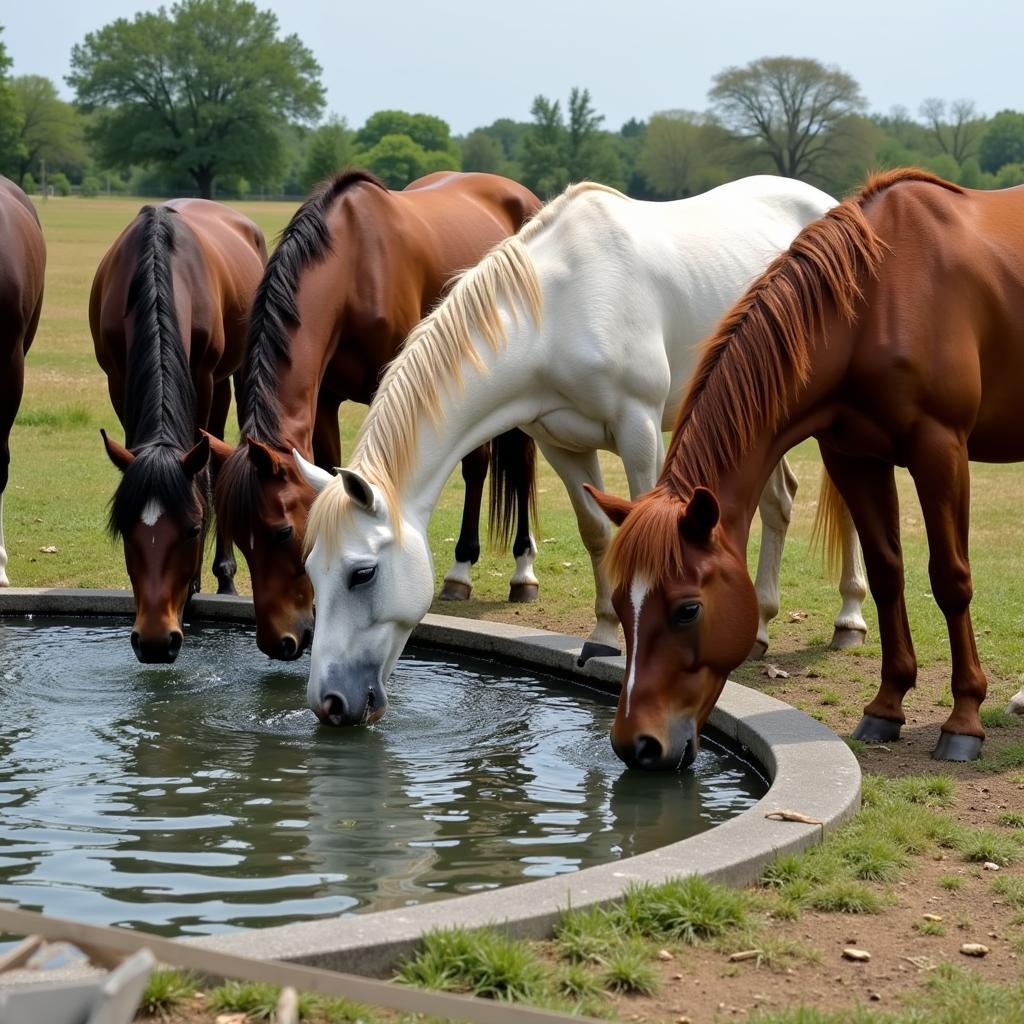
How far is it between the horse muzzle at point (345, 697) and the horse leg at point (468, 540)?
10.2ft

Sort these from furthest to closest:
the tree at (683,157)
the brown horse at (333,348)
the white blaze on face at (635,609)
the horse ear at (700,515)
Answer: the tree at (683,157), the brown horse at (333,348), the white blaze on face at (635,609), the horse ear at (700,515)

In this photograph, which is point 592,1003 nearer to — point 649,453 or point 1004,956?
point 1004,956

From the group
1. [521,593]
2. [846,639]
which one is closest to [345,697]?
[846,639]

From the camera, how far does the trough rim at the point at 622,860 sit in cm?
318

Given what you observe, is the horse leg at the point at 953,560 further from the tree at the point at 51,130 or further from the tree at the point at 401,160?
the tree at the point at 51,130

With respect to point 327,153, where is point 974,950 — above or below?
below

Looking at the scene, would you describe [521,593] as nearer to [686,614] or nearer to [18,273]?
[18,273]

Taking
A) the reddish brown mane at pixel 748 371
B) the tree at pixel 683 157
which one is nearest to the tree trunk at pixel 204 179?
the tree at pixel 683 157

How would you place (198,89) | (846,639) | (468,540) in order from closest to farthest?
(846,639)
(468,540)
(198,89)

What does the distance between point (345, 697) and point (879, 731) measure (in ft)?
6.78

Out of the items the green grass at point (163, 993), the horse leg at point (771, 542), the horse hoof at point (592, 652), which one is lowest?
the green grass at point (163, 993)

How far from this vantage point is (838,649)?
7.33 m

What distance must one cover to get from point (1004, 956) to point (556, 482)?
33.8 feet

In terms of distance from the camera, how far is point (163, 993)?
3010 mm
